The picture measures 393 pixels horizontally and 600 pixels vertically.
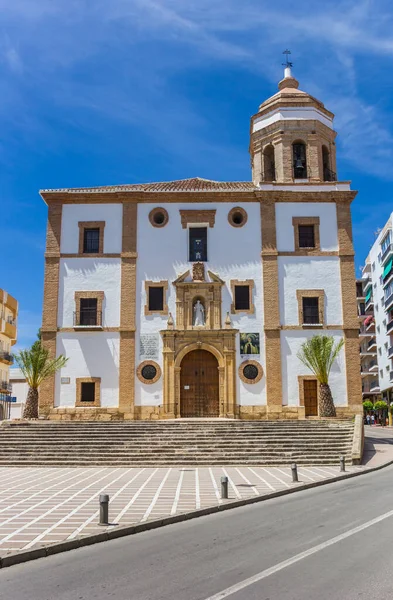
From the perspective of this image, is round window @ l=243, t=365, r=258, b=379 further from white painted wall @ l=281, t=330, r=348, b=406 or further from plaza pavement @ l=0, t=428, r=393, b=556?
plaza pavement @ l=0, t=428, r=393, b=556

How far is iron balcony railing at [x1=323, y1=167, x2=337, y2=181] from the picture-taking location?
2913 cm

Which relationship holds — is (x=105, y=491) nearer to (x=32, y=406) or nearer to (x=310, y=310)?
(x=32, y=406)

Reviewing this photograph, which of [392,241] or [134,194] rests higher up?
[392,241]

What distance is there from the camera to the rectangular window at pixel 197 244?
27.6m

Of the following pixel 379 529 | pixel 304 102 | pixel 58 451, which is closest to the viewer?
pixel 379 529

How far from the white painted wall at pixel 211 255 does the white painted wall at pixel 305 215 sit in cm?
107

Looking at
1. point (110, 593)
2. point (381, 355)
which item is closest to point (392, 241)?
point (381, 355)

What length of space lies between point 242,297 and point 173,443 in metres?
9.32

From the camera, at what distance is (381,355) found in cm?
6462

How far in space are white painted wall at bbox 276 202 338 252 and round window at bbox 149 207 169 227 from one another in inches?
214

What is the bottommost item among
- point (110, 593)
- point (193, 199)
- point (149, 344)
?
point (110, 593)

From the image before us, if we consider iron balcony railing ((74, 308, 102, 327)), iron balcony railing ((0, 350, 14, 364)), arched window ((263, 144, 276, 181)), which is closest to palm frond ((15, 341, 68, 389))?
iron balcony railing ((74, 308, 102, 327))

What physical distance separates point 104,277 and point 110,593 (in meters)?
22.3

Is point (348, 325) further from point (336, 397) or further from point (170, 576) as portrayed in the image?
point (170, 576)
